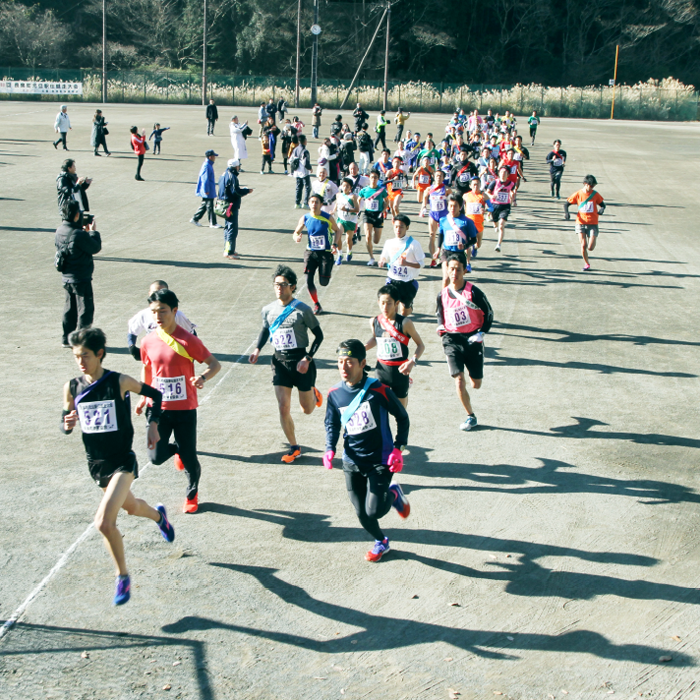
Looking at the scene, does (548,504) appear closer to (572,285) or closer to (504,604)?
(504,604)

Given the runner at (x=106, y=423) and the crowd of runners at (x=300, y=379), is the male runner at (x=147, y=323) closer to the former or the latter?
the crowd of runners at (x=300, y=379)

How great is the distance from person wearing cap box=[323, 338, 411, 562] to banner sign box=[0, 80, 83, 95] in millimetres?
65206

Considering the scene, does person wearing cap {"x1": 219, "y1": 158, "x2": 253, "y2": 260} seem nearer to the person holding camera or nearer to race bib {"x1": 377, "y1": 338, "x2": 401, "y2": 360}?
the person holding camera

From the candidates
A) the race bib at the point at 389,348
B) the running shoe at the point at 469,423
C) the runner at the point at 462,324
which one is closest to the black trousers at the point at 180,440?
the race bib at the point at 389,348

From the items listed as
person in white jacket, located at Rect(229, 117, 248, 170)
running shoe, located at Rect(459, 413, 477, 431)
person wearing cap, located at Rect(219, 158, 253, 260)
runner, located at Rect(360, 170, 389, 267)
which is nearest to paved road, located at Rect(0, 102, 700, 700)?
running shoe, located at Rect(459, 413, 477, 431)

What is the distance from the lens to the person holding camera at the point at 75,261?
10.9 metres

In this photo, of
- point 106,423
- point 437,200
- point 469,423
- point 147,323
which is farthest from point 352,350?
point 437,200

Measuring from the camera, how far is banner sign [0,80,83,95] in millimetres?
63178

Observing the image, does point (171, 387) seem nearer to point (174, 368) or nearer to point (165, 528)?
point (174, 368)

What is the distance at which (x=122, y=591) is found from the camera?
18.9ft

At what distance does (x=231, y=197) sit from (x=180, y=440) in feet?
34.9

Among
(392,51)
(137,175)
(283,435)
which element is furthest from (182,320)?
(392,51)

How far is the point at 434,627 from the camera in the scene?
568cm

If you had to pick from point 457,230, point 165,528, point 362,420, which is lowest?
point 165,528
